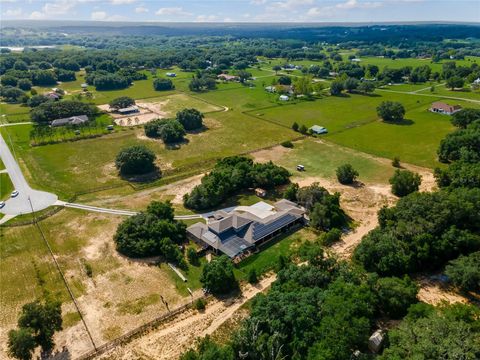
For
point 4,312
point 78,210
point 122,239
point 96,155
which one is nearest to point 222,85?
point 96,155

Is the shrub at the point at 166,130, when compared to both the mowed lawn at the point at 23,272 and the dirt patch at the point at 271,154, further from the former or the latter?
the mowed lawn at the point at 23,272

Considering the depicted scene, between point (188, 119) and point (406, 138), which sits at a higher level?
point (188, 119)

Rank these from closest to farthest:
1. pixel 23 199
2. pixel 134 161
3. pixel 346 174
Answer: pixel 23 199 < pixel 346 174 < pixel 134 161

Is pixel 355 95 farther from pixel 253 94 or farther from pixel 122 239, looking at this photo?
pixel 122 239

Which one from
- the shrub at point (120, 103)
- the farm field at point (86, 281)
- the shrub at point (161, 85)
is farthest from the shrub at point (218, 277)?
the shrub at point (161, 85)

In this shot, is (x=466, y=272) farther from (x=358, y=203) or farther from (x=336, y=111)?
(x=336, y=111)

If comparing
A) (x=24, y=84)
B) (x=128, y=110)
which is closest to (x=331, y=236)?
(x=128, y=110)

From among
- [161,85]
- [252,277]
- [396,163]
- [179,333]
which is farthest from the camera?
[161,85]

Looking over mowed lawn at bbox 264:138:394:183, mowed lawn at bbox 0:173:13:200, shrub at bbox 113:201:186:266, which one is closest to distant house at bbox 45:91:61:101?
mowed lawn at bbox 0:173:13:200
